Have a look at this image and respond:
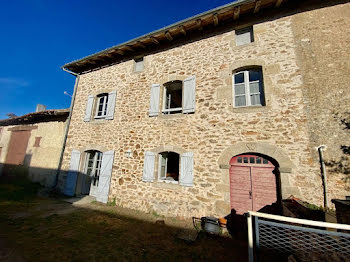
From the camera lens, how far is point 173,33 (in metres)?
5.73

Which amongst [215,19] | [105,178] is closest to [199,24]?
[215,19]

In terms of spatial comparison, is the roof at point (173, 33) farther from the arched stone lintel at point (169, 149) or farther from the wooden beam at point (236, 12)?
the arched stone lintel at point (169, 149)

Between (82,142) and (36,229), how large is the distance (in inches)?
144

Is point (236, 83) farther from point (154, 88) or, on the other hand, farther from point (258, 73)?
point (154, 88)

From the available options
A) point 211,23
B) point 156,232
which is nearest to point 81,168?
point 156,232

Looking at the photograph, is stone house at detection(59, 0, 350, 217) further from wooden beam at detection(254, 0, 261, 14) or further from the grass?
the grass

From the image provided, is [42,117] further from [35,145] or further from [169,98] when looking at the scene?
[169,98]

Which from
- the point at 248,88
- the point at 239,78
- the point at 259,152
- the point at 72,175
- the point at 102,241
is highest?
the point at 239,78

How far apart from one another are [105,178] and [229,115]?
5.05 meters

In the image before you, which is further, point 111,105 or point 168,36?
point 111,105

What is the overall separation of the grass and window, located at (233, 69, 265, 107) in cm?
372

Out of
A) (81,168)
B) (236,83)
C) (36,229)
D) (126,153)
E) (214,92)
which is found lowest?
(36,229)

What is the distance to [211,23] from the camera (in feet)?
17.3

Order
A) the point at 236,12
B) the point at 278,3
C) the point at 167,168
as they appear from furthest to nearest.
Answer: the point at 167,168, the point at 236,12, the point at 278,3
